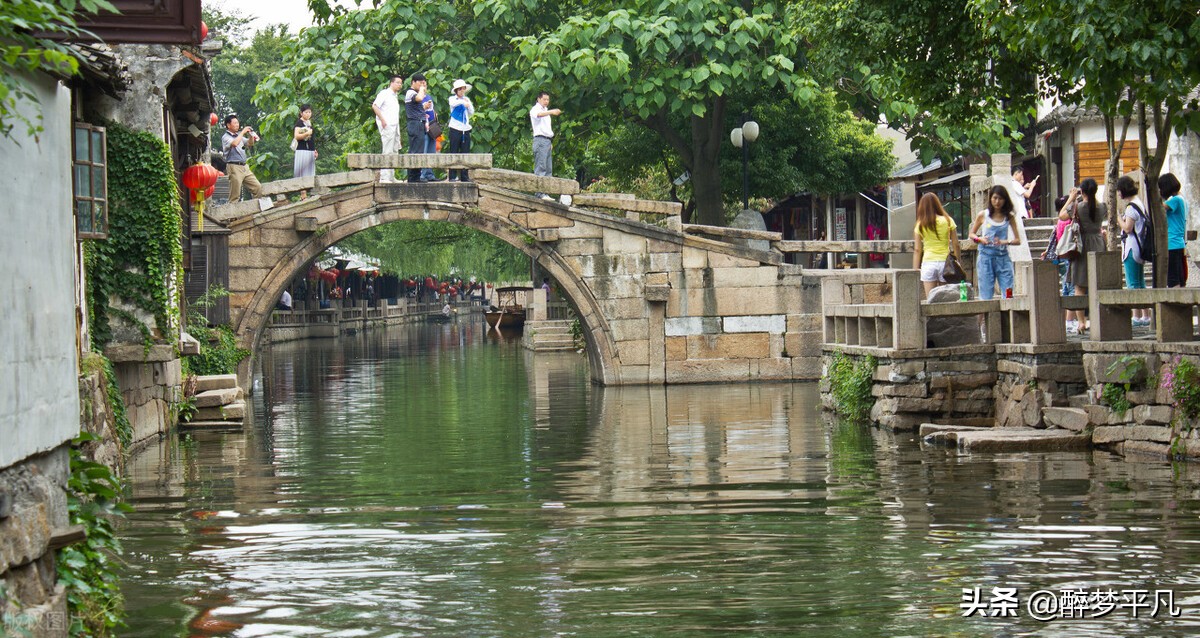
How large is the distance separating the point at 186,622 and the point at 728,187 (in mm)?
21026

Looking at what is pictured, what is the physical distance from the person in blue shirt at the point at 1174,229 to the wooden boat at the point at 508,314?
1337 inches

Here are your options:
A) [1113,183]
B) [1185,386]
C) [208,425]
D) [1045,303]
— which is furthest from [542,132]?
[1185,386]

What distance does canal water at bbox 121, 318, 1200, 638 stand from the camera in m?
6.62

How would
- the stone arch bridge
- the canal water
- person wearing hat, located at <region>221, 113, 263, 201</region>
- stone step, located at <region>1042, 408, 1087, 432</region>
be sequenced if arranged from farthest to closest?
the stone arch bridge < person wearing hat, located at <region>221, 113, 263, 201</region> < stone step, located at <region>1042, 408, 1087, 432</region> < the canal water

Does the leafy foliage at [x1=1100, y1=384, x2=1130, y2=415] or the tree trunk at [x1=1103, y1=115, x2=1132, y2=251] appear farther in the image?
the tree trunk at [x1=1103, y1=115, x2=1132, y2=251]

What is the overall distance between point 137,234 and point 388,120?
8083 mm

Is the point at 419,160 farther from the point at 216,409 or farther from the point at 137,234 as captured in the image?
the point at 137,234

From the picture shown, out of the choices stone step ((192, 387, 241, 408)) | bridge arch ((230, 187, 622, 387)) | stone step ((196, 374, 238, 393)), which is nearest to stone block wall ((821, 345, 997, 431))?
stone step ((192, 387, 241, 408))

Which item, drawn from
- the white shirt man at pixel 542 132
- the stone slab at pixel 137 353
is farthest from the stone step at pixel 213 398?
the white shirt man at pixel 542 132

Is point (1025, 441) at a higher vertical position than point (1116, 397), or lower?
lower

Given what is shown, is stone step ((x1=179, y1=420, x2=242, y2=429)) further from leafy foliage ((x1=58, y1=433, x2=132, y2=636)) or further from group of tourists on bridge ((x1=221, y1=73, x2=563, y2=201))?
leafy foliage ((x1=58, y1=433, x2=132, y2=636))

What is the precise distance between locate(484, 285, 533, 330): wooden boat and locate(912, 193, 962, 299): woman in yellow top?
107 ft

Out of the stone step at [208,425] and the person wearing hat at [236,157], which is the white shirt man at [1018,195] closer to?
the stone step at [208,425]

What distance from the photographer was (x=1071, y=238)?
1388 centimetres
